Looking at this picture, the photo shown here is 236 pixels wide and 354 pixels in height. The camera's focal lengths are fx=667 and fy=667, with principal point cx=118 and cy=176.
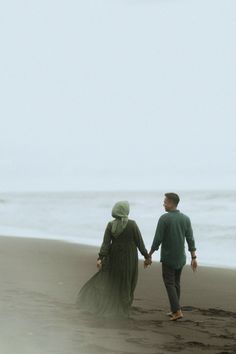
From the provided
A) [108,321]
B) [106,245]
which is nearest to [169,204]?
[106,245]

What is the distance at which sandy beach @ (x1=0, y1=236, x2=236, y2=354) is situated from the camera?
21.4ft

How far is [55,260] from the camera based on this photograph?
48.1 feet

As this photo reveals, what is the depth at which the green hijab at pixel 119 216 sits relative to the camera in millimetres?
7922

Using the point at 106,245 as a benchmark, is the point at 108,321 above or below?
below

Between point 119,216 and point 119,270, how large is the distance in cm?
67

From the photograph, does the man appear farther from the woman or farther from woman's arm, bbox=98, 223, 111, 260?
woman's arm, bbox=98, 223, 111, 260

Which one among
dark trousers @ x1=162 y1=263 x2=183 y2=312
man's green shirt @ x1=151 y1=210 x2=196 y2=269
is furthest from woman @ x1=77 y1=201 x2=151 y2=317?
dark trousers @ x1=162 y1=263 x2=183 y2=312

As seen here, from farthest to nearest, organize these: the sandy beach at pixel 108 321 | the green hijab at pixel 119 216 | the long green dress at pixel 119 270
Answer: the long green dress at pixel 119 270 → the green hijab at pixel 119 216 → the sandy beach at pixel 108 321

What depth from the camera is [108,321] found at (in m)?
7.77

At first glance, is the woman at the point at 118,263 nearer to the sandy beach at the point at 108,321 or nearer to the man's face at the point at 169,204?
Answer: the sandy beach at the point at 108,321

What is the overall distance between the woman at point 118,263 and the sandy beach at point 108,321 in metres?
0.26

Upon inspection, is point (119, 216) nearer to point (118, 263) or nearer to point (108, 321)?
point (118, 263)

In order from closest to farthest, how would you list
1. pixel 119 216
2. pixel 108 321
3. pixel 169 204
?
pixel 108 321 < pixel 119 216 < pixel 169 204

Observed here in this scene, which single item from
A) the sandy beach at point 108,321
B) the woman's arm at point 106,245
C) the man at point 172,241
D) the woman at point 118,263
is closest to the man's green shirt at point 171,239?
the man at point 172,241
